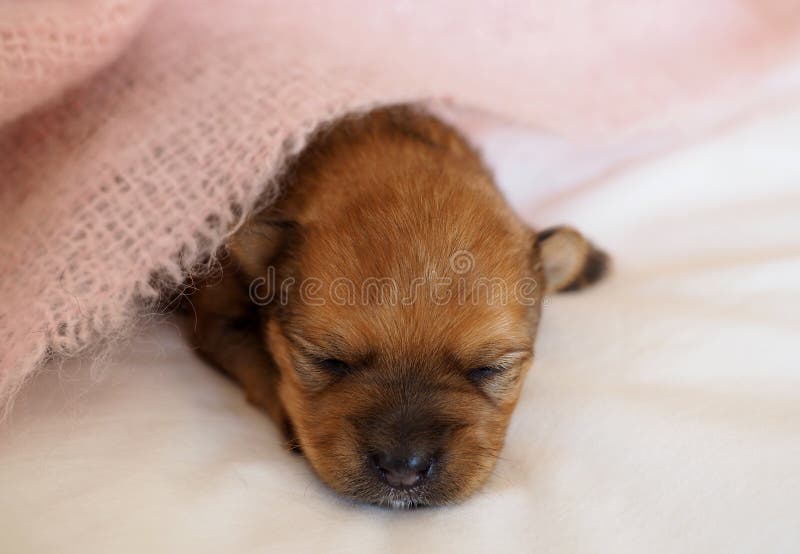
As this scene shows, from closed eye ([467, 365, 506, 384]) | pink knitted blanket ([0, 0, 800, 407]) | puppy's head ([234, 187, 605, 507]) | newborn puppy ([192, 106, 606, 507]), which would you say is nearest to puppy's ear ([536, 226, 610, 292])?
newborn puppy ([192, 106, 606, 507])

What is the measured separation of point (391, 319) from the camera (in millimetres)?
1562

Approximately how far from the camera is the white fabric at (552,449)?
1.39 metres

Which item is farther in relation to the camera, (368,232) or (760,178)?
(760,178)

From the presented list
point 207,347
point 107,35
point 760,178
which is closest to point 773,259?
point 760,178

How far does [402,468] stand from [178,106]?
1.04 metres

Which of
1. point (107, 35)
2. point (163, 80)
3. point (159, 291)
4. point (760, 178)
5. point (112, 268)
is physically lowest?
point (760, 178)

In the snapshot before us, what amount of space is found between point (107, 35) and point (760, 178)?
79.0 inches

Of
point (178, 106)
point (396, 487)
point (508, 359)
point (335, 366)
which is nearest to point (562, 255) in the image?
point (508, 359)

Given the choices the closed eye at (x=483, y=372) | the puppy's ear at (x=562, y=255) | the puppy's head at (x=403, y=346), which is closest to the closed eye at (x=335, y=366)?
the puppy's head at (x=403, y=346)

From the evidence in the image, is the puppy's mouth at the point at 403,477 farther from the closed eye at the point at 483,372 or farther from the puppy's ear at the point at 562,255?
the puppy's ear at the point at 562,255

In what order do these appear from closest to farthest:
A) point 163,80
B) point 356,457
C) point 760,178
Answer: point 356,457 < point 163,80 < point 760,178

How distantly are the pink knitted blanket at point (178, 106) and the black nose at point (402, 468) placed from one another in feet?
2.05

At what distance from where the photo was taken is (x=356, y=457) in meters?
1.53

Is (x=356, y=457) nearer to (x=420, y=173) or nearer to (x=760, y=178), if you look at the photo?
(x=420, y=173)
